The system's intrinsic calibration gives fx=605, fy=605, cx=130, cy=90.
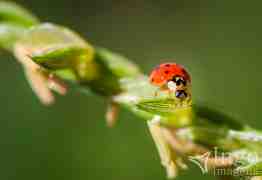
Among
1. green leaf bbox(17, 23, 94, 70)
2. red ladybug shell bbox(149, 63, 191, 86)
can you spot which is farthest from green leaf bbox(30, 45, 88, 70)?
red ladybug shell bbox(149, 63, 191, 86)

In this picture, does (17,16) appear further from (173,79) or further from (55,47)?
(173,79)

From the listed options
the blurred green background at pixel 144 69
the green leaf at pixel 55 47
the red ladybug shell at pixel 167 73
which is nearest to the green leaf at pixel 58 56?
the green leaf at pixel 55 47

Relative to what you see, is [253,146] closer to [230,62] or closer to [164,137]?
[164,137]

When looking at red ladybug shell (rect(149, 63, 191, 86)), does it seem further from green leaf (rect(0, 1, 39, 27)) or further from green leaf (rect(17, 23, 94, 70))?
green leaf (rect(0, 1, 39, 27))

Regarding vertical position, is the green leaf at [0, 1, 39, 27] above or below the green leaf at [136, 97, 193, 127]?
above

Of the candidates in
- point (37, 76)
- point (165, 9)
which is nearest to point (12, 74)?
point (165, 9)
